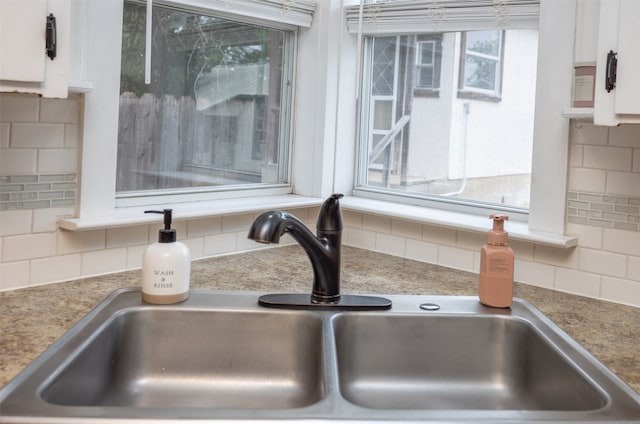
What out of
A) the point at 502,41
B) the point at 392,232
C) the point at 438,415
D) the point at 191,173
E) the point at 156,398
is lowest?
the point at 156,398

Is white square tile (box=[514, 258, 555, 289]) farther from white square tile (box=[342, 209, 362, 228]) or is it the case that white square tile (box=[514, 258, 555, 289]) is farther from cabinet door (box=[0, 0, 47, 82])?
cabinet door (box=[0, 0, 47, 82])

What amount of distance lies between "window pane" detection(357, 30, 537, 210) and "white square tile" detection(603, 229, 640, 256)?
33 cm

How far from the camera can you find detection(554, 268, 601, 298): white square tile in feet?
5.17

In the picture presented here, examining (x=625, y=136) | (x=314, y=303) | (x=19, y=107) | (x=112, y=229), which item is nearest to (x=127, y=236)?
(x=112, y=229)

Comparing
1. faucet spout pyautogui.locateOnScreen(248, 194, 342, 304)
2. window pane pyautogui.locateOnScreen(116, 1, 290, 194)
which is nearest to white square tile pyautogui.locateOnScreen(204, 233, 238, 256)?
window pane pyautogui.locateOnScreen(116, 1, 290, 194)

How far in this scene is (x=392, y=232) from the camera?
2.00m

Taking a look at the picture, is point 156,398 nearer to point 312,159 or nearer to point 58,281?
point 58,281

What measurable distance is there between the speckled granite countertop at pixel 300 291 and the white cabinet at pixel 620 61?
453 mm

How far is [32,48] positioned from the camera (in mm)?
1125

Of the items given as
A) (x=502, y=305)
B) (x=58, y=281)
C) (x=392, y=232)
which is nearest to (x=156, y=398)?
(x=58, y=281)

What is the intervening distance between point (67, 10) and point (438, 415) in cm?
98

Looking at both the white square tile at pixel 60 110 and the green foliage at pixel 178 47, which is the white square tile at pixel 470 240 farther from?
the white square tile at pixel 60 110

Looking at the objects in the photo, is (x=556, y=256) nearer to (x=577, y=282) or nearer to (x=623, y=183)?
(x=577, y=282)

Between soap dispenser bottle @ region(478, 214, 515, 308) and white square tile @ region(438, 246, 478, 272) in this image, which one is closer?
soap dispenser bottle @ region(478, 214, 515, 308)
